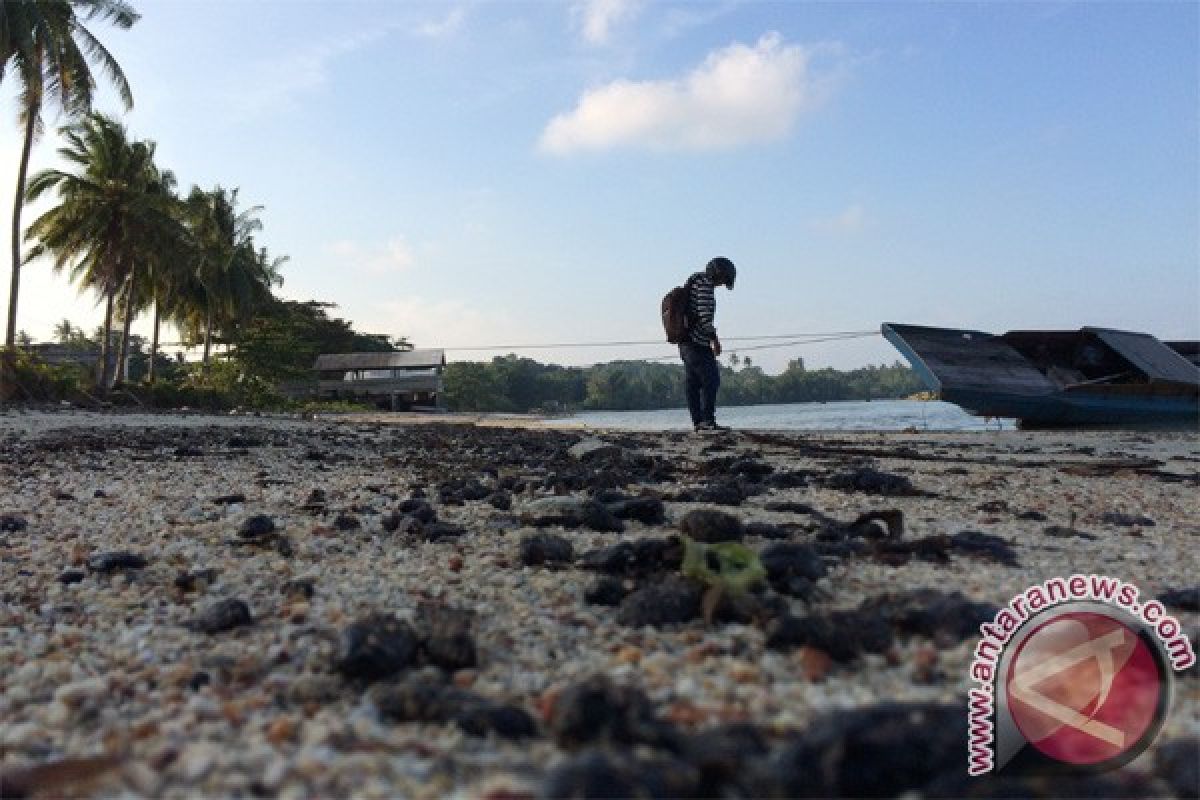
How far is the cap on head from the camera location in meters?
9.48

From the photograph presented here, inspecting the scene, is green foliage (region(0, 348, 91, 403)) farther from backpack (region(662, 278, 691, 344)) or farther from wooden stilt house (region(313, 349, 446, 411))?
wooden stilt house (region(313, 349, 446, 411))

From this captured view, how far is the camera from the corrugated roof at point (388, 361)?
53.9m

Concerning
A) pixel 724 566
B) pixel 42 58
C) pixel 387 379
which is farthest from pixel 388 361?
pixel 724 566

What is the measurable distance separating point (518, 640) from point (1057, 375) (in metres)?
19.8

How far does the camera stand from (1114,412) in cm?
1695

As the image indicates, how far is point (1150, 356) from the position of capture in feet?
60.3

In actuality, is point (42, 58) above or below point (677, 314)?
above

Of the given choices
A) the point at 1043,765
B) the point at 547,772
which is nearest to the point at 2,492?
the point at 547,772

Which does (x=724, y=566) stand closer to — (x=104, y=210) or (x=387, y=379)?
(x=104, y=210)

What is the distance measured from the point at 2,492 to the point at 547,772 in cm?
481

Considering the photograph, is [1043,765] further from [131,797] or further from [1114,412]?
[1114,412]

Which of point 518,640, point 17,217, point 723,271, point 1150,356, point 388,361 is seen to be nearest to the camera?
point 518,640

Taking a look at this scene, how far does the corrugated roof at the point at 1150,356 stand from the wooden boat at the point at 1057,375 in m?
0.02

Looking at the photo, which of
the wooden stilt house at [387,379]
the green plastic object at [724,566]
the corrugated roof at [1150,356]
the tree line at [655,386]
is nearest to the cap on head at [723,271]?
the green plastic object at [724,566]
